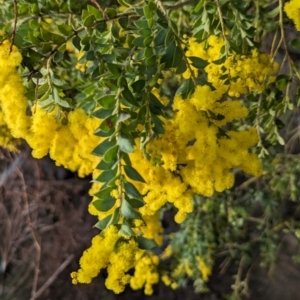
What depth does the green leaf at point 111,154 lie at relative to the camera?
77cm

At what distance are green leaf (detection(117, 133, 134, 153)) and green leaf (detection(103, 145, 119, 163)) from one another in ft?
0.05

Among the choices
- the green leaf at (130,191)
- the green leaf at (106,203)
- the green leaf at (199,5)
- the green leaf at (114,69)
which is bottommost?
the green leaf at (106,203)

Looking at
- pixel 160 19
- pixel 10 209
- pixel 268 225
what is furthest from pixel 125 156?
pixel 10 209

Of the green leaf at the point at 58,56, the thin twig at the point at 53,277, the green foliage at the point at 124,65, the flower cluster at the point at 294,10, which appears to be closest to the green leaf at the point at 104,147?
the green foliage at the point at 124,65

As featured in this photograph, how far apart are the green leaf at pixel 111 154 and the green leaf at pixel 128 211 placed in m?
0.07

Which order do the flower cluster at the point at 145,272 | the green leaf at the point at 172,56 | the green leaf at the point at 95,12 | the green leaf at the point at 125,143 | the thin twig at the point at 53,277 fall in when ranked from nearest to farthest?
1. the green leaf at the point at 125,143
2. the green leaf at the point at 172,56
3. the green leaf at the point at 95,12
4. the flower cluster at the point at 145,272
5. the thin twig at the point at 53,277

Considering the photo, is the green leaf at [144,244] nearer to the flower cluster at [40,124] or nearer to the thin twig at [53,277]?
the flower cluster at [40,124]

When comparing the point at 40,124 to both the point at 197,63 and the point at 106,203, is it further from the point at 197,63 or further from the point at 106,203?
the point at 197,63

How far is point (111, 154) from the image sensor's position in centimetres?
77

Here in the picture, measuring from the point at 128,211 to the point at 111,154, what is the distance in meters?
0.10

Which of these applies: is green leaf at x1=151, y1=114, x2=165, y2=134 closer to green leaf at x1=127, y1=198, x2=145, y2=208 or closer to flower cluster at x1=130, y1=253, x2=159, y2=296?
green leaf at x1=127, y1=198, x2=145, y2=208

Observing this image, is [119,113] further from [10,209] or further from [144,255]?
[10,209]

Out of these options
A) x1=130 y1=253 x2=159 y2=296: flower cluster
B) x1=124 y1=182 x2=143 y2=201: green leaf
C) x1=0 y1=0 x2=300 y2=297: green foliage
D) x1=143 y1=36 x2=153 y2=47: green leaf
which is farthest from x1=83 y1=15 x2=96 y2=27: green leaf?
x1=130 y1=253 x2=159 y2=296: flower cluster

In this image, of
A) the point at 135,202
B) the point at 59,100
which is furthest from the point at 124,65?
the point at 135,202
